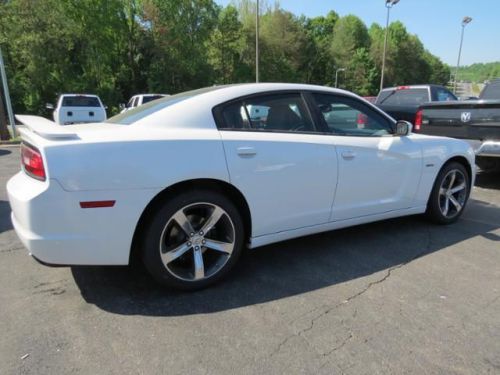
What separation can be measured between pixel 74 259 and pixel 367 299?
2059 mm

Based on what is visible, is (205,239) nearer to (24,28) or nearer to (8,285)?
(8,285)

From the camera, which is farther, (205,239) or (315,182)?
(315,182)

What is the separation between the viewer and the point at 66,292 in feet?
9.49

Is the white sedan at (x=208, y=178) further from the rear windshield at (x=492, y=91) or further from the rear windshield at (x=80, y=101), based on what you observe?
the rear windshield at (x=80, y=101)

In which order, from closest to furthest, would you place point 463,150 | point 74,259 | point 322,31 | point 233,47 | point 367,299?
point 74,259, point 367,299, point 463,150, point 233,47, point 322,31

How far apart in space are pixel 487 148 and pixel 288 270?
4144 mm

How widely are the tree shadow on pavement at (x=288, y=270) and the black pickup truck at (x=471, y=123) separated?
5.84 feet

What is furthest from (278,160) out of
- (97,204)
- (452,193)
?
(452,193)

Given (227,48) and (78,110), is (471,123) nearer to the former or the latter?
(78,110)

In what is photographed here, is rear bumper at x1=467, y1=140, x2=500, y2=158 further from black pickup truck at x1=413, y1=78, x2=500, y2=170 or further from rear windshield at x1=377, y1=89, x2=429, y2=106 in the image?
rear windshield at x1=377, y1=89, x2=429, y2=106

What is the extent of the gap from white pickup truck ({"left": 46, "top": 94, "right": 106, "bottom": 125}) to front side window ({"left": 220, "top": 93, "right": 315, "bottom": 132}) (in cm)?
1083

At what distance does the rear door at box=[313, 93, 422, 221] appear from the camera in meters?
3.44

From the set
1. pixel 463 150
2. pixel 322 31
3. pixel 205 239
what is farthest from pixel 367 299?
pixel 322 31

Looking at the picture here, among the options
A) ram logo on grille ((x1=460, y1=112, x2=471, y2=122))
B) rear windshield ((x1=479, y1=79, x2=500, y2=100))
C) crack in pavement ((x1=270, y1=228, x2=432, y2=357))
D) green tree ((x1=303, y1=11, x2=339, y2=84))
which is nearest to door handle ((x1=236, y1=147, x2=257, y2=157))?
crack in pavement ((x1=270, y1=228, x2=432, y2=357))
